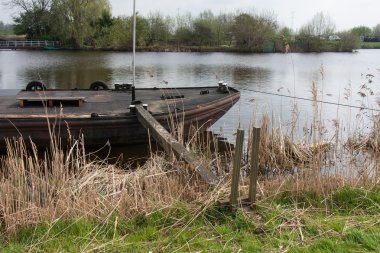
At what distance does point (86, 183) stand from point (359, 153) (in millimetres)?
4999

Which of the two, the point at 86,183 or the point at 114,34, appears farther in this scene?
the point at 114,34

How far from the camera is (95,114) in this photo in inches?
290

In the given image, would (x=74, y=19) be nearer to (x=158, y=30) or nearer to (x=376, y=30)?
(x=158, y=30)

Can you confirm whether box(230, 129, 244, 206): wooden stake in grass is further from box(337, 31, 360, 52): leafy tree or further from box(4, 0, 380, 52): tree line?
box(337, 31, 360, 52): leafy tree

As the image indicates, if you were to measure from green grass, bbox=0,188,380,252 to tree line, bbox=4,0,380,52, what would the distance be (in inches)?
1607

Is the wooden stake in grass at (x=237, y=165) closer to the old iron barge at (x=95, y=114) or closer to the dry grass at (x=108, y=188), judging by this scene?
the dry grass at (x=108, y=188)

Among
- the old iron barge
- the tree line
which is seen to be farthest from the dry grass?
the tree line

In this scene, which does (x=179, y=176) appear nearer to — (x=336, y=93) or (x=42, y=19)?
(x=336, y=93)

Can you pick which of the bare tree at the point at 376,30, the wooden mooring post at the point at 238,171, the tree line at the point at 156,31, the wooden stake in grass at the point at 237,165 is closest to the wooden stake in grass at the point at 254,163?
the wooden mooring post at the point at 238,171

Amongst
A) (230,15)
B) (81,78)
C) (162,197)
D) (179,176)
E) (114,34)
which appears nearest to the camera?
(162,197)

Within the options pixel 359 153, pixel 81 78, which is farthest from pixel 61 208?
pixel 81 78

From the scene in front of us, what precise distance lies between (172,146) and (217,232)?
231 cm

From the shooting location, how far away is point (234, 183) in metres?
3.38

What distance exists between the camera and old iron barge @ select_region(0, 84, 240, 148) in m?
7.09
